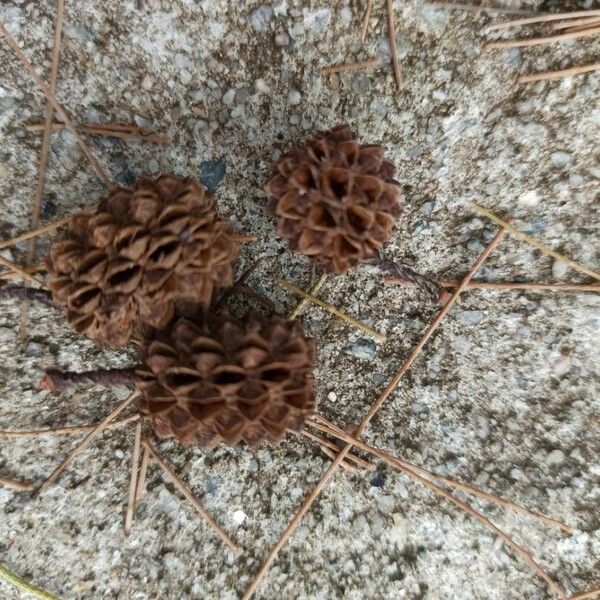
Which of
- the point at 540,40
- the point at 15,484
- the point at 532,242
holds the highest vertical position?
the point at 540,40

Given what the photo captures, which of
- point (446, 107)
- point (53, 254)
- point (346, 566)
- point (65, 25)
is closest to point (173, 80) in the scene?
point (65, 25)

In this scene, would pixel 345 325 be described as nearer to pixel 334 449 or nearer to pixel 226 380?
pixel 334 449

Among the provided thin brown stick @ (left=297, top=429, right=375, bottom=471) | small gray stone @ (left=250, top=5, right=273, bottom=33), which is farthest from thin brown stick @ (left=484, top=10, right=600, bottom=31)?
thin brown stick @ (left=297, top=429, right=375, bottom=471)

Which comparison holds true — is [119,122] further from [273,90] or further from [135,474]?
[135,474]

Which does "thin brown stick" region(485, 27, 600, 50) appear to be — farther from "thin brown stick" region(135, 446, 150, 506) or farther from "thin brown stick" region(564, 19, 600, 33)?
"thin brown stick" region(135, 446, 150, 506)

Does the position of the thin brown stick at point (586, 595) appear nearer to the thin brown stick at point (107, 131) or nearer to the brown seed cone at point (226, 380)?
the brown seed cone at point (226, 380)

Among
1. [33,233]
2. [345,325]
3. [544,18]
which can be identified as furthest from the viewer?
[345,325]

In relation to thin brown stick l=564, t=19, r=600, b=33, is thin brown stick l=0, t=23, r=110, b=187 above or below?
below

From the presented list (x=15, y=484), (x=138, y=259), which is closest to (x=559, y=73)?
(x=138, y=259)
